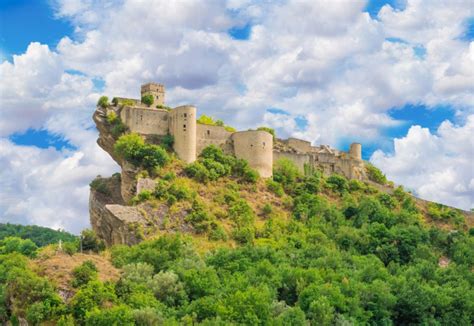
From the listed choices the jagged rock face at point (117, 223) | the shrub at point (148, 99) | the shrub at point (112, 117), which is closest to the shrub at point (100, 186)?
the jagged rock face at point (117, 223)

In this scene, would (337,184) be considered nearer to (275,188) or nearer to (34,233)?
(275,188)

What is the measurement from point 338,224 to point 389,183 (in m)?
17.9

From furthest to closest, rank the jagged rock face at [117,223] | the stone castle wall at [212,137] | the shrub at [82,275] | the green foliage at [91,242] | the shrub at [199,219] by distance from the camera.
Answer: the stone castle wall at [212,137], the green foliage at [91,242], the shrub at [199,219], the jagged rock face at [117,223], the shrub at [82,275]

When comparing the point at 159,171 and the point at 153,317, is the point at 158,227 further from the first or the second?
the point at 153,317

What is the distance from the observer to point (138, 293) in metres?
48.4

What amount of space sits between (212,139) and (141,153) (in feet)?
28.5

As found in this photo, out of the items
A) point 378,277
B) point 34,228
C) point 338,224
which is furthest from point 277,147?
point 34,228

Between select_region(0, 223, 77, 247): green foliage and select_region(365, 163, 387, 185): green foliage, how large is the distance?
75513 millimetres

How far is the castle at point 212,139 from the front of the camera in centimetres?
7250

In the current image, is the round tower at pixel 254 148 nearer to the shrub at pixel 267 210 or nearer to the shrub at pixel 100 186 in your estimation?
the shrub at pixel 267 210

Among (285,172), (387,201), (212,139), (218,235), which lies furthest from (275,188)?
(387,201)

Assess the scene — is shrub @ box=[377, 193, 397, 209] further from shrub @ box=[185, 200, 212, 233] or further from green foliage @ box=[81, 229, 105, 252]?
green foliage @ box=[81, 229, 105, 252]

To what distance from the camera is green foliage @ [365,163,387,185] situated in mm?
87938

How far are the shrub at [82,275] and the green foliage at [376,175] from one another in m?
45.7
